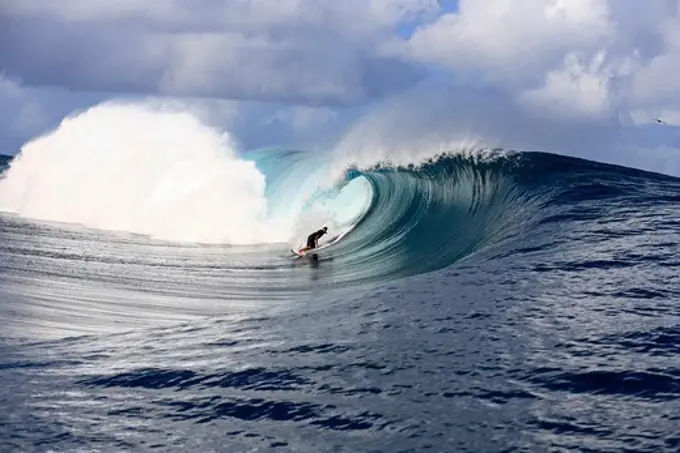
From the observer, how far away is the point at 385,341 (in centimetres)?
780

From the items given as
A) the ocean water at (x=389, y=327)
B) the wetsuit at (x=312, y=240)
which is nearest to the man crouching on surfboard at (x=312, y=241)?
the wetsuit at (x=312, y=240)

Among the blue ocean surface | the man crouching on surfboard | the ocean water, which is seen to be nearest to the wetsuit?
the man crouching on surfboard

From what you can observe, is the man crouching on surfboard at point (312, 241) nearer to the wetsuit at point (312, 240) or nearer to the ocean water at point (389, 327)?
the wetsuit at point (312, 240)

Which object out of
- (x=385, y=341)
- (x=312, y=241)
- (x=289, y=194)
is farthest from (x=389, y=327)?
(x=289, y=194)

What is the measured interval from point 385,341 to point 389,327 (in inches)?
21.7

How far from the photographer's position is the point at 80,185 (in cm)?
3119

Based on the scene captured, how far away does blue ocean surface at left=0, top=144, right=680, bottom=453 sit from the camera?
18.2 feet

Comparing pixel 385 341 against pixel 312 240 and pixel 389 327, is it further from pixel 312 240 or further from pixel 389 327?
pixel 312 240

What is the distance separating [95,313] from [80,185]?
21.3 metres

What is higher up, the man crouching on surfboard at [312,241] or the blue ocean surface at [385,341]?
the man crouching on surfboard at [312,241]

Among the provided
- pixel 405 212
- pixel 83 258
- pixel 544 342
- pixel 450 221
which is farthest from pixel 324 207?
pixel 544 342

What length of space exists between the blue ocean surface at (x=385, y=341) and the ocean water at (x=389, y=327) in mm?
28

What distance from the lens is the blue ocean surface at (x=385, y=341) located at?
5535mm

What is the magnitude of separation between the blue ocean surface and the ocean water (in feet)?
0.09
